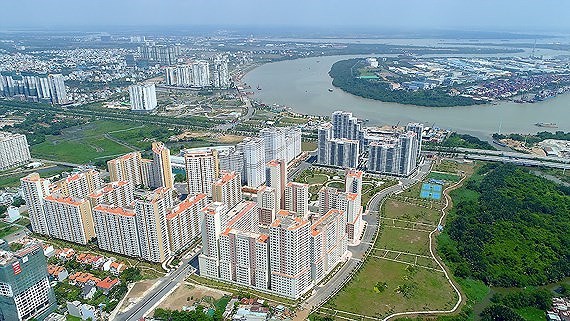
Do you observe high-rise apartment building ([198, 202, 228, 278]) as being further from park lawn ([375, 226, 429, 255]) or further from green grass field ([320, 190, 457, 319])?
park lawn ([375, 226, 429, 255])

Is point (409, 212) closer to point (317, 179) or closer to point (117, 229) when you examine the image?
point (317, 179)

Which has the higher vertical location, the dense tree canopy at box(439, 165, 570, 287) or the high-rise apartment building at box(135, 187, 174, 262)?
the high-rise apartment building at box(135, 187, 174, 262)

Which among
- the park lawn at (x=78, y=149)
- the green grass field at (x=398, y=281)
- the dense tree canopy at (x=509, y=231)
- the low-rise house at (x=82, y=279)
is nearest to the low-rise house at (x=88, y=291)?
the low-rise house at (x=82, y=279)

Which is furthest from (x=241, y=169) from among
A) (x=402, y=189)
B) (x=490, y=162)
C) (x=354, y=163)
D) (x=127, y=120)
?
(x=127, y=120)

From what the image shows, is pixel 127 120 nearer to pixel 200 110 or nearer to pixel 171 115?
pixel 171 115

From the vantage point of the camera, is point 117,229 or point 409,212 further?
point 409,212

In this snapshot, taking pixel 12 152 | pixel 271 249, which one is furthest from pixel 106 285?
pixel 12 152

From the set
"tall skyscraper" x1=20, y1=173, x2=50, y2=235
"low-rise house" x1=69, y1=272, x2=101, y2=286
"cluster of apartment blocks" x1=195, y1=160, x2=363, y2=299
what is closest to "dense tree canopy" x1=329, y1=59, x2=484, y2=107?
"cluster of apartment blocks" x1=195, y1=160, x2=363, y2=299
